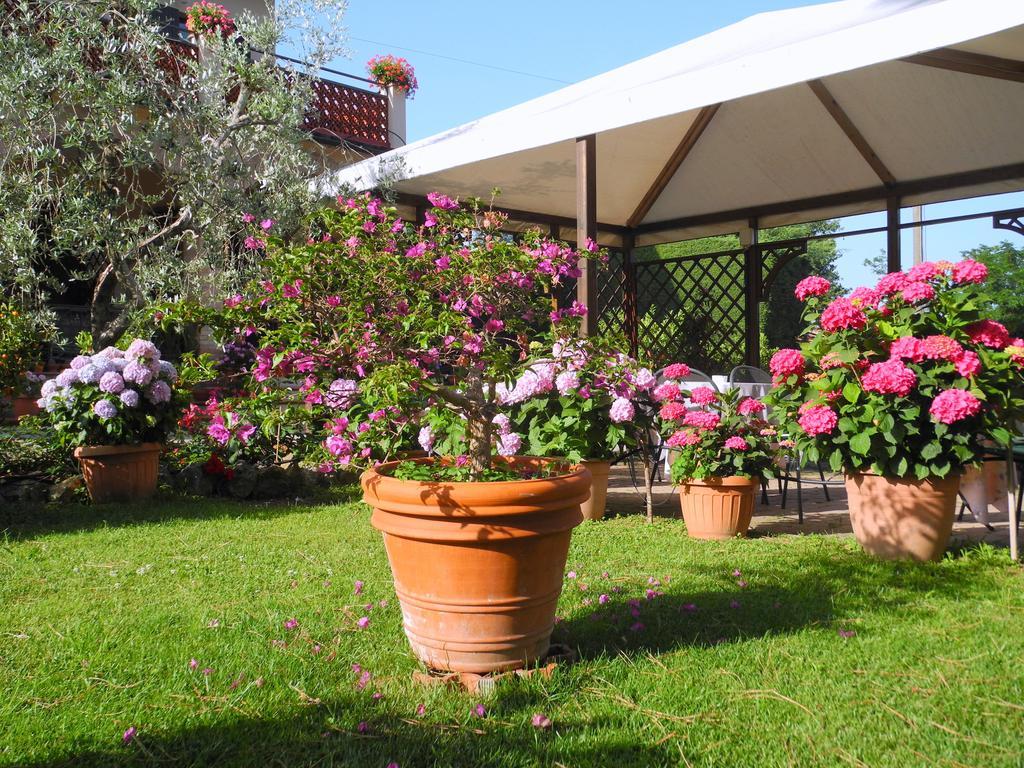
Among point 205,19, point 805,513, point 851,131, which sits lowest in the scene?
point 805,513

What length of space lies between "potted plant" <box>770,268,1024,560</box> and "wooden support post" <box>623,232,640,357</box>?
256 inches

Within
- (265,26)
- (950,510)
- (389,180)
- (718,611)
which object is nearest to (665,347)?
(389,180)

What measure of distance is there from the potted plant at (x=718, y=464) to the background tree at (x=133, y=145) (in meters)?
2.84

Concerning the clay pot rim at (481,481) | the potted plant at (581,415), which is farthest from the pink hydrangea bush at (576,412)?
the clay pot rim at (481,481)

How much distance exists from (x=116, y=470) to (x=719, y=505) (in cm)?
329

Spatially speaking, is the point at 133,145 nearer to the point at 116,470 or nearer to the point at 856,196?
the point at 116,470

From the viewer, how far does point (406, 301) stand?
230cm

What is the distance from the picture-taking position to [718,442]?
12.7 feet

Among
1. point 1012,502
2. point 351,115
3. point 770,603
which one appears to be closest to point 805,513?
point 1012,502

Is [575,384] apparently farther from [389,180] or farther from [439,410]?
[389,180]

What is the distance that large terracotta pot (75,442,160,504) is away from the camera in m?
4.56

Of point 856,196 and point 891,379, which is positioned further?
point 856,196

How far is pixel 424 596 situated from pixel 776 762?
902 mm

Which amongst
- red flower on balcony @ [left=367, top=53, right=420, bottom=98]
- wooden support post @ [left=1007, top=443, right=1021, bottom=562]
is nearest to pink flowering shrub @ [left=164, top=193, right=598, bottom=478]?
wooden support post @ [left=1007, top=443, right=1021, bottom=562]
